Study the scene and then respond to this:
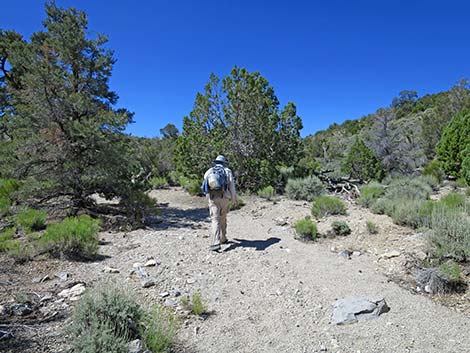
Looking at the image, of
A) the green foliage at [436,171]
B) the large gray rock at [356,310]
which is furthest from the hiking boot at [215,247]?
the green foliage at [436,171]

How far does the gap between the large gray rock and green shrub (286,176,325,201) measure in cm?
846

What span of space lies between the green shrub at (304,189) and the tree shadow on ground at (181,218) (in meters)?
3.74

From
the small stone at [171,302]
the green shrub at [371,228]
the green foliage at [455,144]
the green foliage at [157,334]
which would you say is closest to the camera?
the green foliage at [157,334]

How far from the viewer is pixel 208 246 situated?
245 inches

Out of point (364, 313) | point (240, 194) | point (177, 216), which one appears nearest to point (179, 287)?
point (364, 313)

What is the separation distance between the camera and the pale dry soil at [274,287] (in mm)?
3008

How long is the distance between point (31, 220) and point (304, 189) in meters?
9.42

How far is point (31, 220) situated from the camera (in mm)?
6770

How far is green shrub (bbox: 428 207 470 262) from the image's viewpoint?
4492 millimetres

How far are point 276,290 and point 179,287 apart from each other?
1472mm

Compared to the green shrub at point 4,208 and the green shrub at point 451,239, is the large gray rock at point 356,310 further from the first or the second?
the green shrub at point 4,208

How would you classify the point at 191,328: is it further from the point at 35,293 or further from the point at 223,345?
the point at 35,293

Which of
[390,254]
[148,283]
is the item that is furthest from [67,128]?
[390,254]

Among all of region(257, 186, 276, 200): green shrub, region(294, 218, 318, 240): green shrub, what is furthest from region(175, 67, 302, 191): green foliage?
region(294, 218, 318, 240): green shrub
